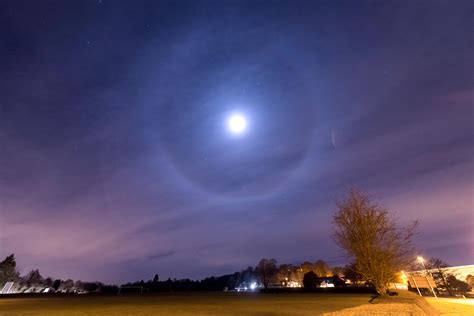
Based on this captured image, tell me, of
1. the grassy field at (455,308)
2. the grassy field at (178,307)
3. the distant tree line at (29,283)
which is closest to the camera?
the grassy field at (455,308)

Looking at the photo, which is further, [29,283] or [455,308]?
[29,283]

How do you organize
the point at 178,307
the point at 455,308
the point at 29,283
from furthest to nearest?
the point at 29,283 < the point at 178,307 < the point at 455,308

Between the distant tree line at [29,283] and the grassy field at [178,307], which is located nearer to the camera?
the grassy field at [178,307]

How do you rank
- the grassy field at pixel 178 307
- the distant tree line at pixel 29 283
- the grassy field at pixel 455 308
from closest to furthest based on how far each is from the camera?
the grassy field at pixel 455 308 < the grassy field at pixel 178 307 < the distant tree line at pixel 29 283

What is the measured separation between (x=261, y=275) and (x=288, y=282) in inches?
696

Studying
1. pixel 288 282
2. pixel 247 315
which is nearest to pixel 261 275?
pixel 288 282

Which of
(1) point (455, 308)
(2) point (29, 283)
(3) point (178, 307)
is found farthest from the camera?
(2) point (29, 283)

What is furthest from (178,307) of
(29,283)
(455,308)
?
(29,283)

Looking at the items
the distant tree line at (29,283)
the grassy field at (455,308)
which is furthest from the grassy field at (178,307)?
the distant tree line at (29,283)

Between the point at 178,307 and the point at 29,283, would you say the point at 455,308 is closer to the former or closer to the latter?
the point at 178,307

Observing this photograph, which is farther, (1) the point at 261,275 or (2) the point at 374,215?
(1) the point at 261,275

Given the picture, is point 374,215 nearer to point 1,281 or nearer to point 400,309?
point 400,309

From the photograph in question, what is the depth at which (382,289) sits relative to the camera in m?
17.5

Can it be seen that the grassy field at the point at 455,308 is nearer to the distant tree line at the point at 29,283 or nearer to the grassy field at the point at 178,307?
the grassy field at the point at 178,307
